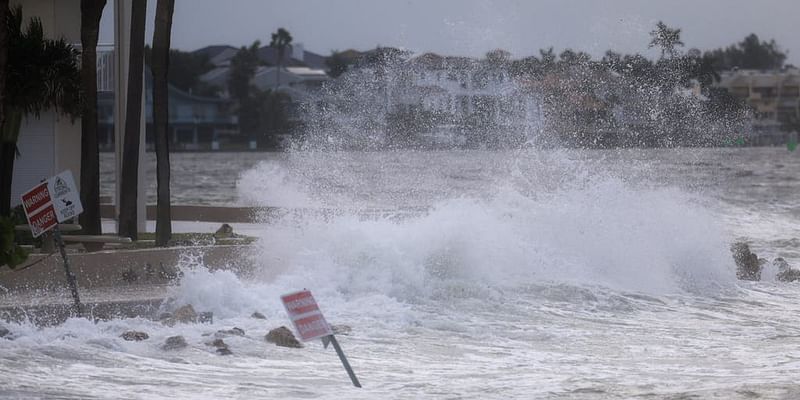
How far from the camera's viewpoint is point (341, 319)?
1614 centimetres

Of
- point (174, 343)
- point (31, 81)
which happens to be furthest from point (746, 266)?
point (174, 343)

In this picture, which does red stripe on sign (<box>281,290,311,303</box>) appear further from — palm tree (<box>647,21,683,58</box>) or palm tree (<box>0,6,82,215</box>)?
palm tree (<box>647,21,683,58</box>)

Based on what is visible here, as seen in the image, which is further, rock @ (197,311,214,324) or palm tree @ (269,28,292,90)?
palm tree @ (269,28,292,90)

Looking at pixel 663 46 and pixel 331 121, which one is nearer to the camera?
pixel 663 46

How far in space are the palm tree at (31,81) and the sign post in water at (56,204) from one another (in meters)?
5.27

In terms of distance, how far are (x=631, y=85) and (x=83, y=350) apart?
89.3 ft

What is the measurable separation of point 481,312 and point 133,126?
6824 mm

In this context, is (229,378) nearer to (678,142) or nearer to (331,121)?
(331,121)

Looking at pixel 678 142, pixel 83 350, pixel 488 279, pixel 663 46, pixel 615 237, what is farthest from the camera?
pixel 678 142

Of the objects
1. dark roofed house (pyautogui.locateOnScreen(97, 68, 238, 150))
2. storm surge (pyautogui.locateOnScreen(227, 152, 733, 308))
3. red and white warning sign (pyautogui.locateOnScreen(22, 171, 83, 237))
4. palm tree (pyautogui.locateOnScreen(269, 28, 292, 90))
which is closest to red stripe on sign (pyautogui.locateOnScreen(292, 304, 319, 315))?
red and white warning sign (pyautogui.locateOnScreen(22, 171, 83, 237))

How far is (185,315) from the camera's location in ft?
49.4

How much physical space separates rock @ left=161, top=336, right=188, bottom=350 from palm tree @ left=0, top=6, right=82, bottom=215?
23.0 feet

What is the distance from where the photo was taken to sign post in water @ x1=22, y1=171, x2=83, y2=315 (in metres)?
14.5

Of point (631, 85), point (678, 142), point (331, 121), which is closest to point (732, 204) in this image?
point (678, 142)
